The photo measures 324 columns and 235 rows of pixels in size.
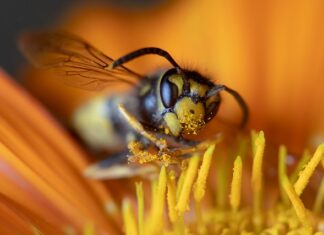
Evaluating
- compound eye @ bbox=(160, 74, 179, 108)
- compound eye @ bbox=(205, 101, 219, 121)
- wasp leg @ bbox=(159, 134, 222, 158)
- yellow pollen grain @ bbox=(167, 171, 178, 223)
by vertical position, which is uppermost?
compound eye @ bbox=(160, 74, 179, 108)

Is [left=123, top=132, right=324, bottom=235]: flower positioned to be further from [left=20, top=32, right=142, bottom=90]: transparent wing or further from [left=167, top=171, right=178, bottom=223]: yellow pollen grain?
[left=20, top=32, right=142, bottom=90]: transparent wing

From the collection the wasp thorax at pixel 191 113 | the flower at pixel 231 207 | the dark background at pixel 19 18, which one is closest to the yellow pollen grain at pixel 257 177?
the flower at pixel 231 207

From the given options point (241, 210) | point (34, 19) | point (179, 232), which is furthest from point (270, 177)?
point (34, 19)

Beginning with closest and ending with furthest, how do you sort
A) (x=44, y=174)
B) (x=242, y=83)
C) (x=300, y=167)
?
(x=300, y=167)
(x=44, y=174)
(x=242, y=83)

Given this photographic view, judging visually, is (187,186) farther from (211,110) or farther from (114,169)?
(114,169)

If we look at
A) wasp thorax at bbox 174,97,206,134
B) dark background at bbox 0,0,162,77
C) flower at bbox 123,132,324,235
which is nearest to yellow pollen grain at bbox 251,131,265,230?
flower at bbox 123,132,324,235

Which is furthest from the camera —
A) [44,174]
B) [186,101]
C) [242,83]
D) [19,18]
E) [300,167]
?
[19,18]

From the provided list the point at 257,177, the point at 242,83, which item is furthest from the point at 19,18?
the point at 257,177

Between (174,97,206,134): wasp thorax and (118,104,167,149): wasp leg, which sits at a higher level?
(174,97,206,134): wasp thorax

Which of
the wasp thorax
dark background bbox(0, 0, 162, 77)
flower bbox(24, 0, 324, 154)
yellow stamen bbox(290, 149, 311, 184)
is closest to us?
the wasp thorax
